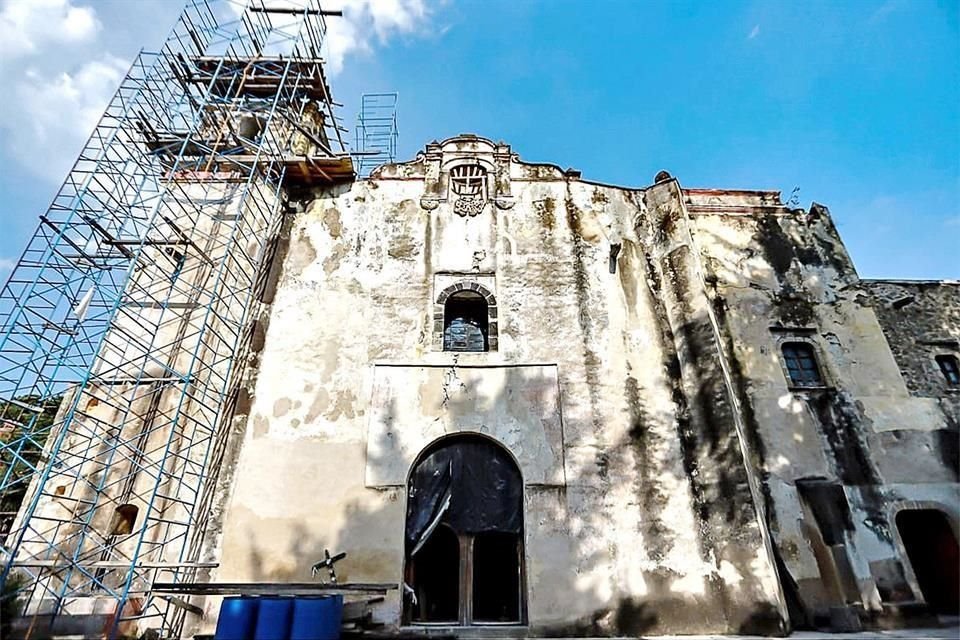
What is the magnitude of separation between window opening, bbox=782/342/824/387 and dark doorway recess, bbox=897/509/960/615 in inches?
112

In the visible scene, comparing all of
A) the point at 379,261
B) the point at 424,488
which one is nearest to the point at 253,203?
the point at 379,261

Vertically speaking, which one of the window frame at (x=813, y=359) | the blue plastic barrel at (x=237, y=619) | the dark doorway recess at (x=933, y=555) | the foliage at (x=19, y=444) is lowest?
the blue plastic barrel at (x=237, y=619)

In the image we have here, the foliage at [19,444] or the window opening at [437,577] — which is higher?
the foliage at [19,444]

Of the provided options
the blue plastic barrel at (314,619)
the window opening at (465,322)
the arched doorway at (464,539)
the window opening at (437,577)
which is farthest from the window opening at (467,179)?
the blue plastic barrel at (314,619)

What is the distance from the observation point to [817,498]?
9.59 m

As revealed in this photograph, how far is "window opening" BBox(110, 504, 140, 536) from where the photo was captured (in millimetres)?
8586

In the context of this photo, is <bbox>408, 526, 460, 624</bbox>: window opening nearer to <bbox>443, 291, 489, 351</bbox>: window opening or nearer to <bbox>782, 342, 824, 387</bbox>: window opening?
<bbox>443, 291, 489, 351</bbox>: window opening

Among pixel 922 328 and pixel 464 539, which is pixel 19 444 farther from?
pixel 922 328

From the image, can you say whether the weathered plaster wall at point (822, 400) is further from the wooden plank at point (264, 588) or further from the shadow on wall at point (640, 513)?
the wooden plank at point (264, 588)

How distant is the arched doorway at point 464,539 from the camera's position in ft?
27.9

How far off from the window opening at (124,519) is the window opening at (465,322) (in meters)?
6.12

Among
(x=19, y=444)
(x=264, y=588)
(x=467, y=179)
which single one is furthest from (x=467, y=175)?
(x=19, y=444)

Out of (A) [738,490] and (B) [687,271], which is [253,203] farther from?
(A) [738,490]

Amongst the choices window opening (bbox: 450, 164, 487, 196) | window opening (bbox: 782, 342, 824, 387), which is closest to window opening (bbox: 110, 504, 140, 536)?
window opening (bbox: 450, 164, 487, 196)
